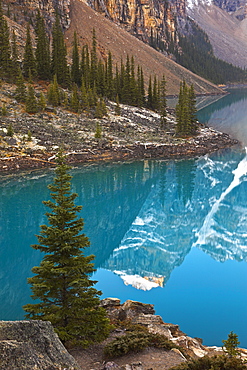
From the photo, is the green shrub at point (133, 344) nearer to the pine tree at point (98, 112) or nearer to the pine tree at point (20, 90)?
the pine tree at point (20, 90)

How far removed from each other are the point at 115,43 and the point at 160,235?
127508mm

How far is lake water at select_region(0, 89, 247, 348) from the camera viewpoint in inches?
729

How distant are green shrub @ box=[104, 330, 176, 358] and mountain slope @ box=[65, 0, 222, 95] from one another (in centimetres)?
12186

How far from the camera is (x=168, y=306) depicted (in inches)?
725

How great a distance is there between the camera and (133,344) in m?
9.86

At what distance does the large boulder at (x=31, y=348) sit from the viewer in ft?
20.7

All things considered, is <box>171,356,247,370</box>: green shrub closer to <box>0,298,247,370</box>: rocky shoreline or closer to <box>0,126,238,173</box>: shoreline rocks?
<box>0,298,247,370</box>: rocky shoreline

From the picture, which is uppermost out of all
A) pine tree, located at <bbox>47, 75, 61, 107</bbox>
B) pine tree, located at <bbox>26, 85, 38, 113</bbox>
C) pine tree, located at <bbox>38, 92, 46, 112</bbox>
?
pine tree, located at <bbox>47, 75, 61, 107</bbox>

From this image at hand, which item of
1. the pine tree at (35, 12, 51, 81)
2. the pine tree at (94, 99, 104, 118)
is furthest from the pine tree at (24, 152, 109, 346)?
the pine tree at (35, 12, 51, 81)

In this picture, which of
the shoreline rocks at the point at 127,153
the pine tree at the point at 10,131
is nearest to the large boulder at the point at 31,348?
the shoreline rocks at the point at 127,153

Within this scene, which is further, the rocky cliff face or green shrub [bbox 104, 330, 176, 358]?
the rocky cliff face

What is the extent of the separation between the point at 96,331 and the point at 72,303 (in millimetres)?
1073

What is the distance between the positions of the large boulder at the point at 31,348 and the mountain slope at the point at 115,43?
12393 cm

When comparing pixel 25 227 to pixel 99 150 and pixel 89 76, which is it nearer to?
pixel 99 150
